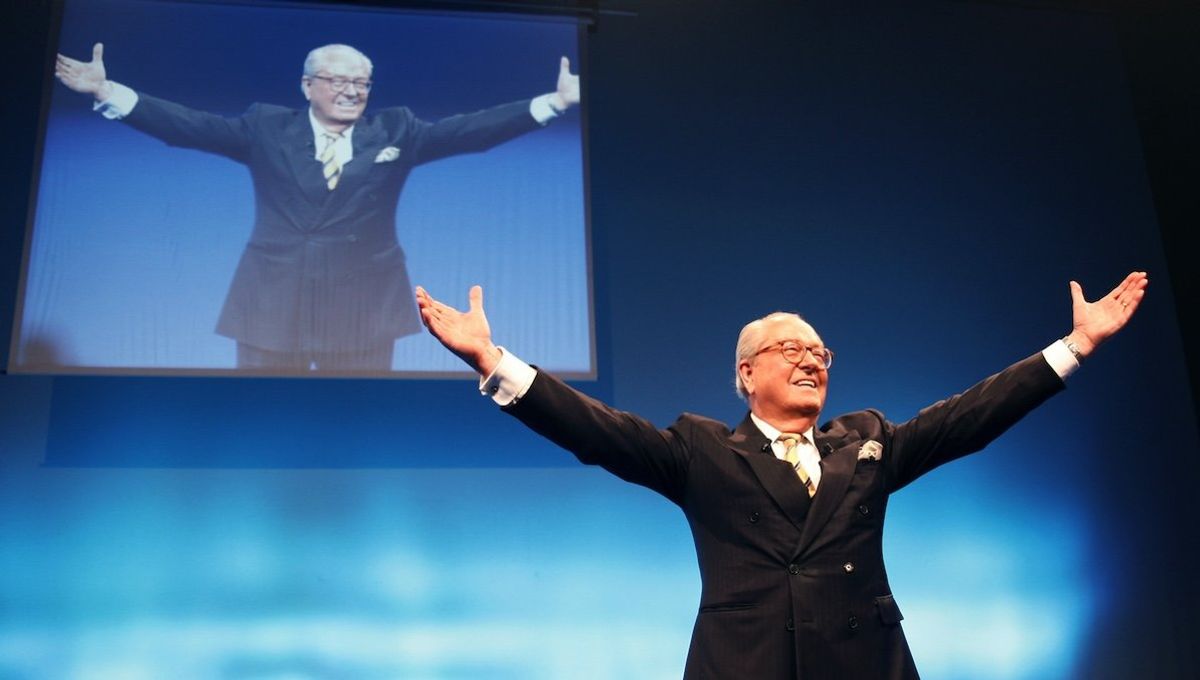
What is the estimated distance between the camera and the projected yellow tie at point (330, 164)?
3741 millimetres

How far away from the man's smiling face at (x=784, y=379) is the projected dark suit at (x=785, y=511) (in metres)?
0.06

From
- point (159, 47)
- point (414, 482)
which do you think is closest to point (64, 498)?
point (414, 482)

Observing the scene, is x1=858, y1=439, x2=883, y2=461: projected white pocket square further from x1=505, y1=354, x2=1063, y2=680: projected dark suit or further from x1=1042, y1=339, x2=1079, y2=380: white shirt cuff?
x1=1042, y1=339, x2=1079, y2=380: white shirt cuff

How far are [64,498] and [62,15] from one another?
1679mm

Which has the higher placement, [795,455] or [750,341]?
[750,341]

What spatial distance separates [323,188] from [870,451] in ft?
7.53

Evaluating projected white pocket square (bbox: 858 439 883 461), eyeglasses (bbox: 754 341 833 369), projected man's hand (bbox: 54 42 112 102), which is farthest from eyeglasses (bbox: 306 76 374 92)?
projected white pocket square (bbox: 858 439 883 461)

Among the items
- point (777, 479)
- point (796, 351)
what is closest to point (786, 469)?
point (777, 479)

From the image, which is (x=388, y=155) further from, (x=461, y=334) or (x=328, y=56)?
(x=461, y=334)

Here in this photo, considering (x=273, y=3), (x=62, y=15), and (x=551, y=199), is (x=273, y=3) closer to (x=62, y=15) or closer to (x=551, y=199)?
(x=62, y=15)

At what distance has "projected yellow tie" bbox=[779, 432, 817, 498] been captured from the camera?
6.93 ft

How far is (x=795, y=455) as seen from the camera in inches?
85.6

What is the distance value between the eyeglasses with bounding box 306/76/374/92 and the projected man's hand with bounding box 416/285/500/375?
2102 millimetres

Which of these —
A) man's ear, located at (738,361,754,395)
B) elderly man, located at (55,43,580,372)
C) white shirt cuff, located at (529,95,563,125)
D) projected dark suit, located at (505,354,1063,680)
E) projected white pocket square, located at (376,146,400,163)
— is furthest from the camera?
white shirt cuff, located at (529,95,563,125)
